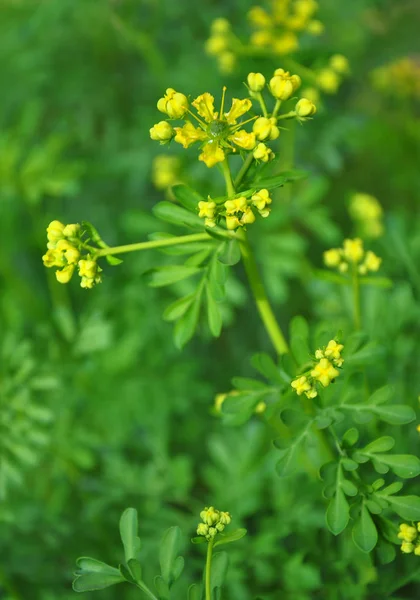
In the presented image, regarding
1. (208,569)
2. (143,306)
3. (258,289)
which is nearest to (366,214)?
(143,306)

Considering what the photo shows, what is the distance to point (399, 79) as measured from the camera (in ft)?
7.75

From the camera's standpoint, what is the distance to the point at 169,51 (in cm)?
257

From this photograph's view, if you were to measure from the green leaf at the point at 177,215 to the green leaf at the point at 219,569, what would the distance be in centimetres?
49

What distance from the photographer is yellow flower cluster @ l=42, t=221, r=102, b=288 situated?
0.98 meters

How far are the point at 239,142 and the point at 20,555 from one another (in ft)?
4.14

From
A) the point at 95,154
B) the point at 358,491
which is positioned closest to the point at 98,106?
the point at 95,154

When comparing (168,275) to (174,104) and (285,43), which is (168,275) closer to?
(174,104)

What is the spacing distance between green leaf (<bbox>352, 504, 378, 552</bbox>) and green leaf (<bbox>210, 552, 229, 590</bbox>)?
0.63 feet

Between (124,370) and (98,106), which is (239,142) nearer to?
(124,370)

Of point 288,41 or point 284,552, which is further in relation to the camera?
point 288,41

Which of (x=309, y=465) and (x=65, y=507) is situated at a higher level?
(x=309, y=465)

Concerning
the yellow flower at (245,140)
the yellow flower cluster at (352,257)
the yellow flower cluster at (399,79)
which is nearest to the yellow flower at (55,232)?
the yellow flower at (245,140)

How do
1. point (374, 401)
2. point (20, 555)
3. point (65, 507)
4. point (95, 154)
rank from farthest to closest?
1. point (95, 154)
2. point (65, 507)
3. point (20, 555)
4. point (374, 401)

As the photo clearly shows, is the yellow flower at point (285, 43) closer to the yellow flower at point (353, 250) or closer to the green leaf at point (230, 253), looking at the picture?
the yellow flower at point (353, 250)
